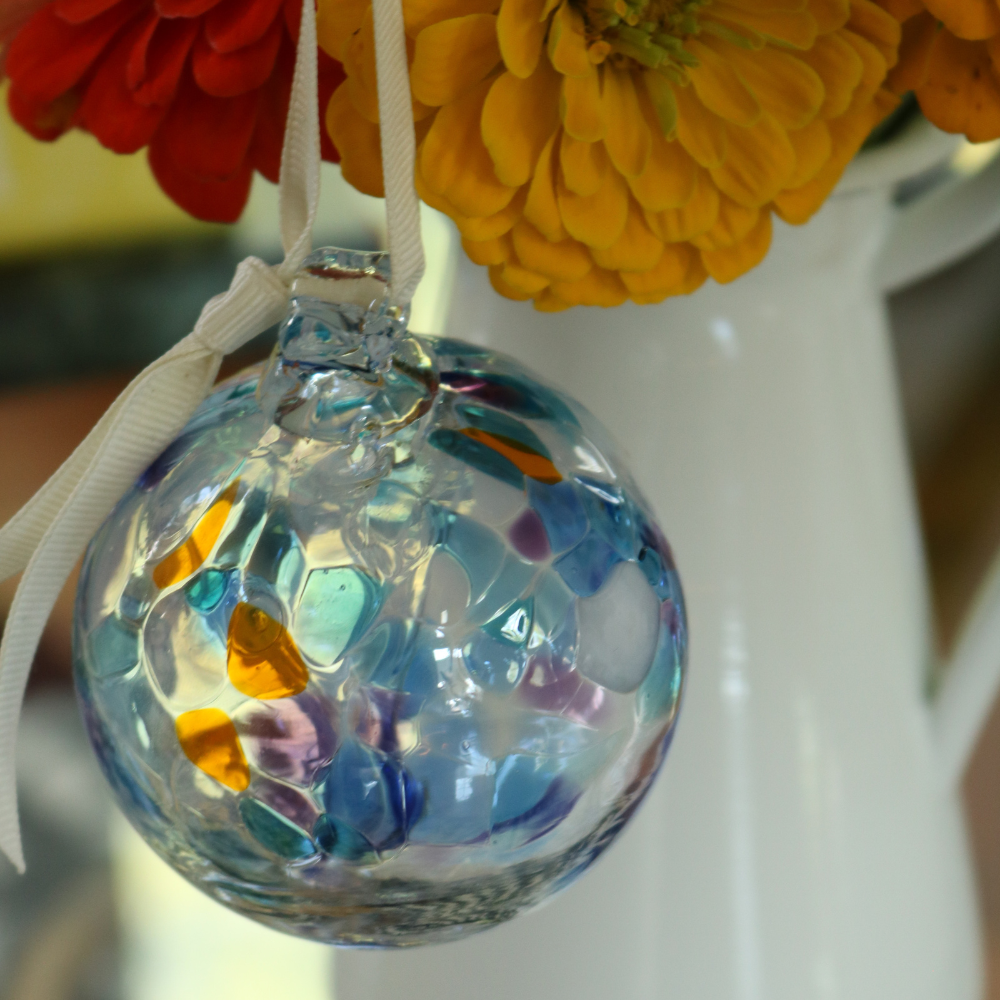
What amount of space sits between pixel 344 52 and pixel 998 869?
0.35 metres

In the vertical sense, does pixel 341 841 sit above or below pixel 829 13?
below

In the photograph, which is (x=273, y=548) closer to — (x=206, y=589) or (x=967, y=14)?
(x=206, y=589)

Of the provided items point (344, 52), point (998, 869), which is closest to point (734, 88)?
point (344, 52)

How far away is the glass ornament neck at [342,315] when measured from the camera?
158 mm

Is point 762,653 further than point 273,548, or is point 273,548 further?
point 762,653

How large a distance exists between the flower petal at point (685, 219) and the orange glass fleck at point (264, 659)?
0.30 ft

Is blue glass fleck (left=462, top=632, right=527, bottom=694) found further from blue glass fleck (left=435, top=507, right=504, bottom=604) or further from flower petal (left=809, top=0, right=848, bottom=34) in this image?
flower petal (left=809, top=0, right=848, bottom=34)

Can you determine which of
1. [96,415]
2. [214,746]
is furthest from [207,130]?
[96,415]

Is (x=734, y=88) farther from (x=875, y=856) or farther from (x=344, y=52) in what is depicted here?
(x=875, y=856)

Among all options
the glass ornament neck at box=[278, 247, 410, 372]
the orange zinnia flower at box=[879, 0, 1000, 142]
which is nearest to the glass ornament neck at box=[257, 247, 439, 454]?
the glass ornament neck at box=[278, 247, 410, 372]

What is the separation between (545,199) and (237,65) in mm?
58

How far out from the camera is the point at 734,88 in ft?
0.60

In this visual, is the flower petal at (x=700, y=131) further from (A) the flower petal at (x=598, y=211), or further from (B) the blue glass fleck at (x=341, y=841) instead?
(B) the blue glass fleck at (x=341, y=841)

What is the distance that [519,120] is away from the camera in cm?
18
